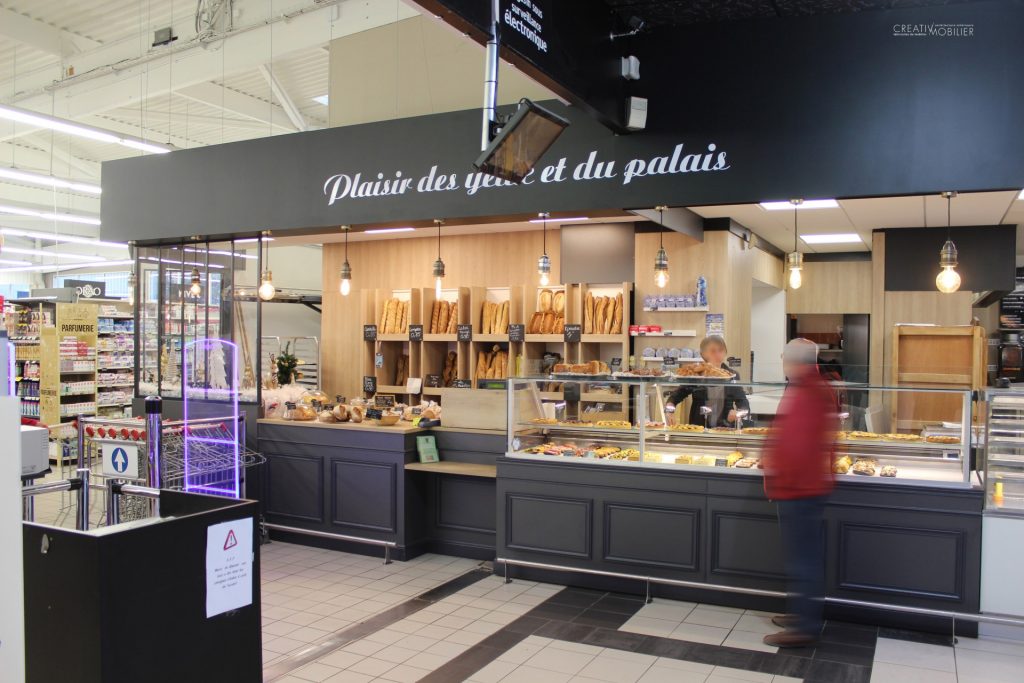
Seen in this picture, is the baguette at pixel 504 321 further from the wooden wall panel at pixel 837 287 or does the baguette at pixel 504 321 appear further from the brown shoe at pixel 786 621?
the brown shoe at pixel 786 621

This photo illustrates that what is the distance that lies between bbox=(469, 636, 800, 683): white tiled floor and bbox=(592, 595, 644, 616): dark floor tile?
0.68 m

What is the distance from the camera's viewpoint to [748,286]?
9.00m

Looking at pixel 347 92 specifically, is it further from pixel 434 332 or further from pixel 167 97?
pixel 167 97

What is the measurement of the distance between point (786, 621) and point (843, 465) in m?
1.08

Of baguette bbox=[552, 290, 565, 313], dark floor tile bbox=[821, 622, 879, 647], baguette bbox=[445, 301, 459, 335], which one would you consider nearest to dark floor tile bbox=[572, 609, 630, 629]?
dark floor tile bbox=[821, 622, 879, 647]

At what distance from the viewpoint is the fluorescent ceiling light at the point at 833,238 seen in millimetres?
9180

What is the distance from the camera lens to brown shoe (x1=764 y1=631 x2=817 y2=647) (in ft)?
14.3

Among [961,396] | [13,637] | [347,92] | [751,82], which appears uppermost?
[347,92]

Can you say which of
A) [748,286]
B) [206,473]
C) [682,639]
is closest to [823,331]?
[748,286]

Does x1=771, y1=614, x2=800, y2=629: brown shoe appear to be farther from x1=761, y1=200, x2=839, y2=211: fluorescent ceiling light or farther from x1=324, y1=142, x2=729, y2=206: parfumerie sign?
x1=761, y1=200, x2=839, y2=211: fluorescent ceiling light

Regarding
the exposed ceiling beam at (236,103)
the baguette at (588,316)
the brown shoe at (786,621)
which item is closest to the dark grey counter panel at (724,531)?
the brown shoe at (786,621)

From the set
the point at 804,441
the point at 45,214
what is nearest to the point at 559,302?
the point at 804,441

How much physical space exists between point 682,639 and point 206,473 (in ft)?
13.0

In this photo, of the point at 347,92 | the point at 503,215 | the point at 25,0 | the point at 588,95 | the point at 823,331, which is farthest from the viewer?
the point at 823,331
